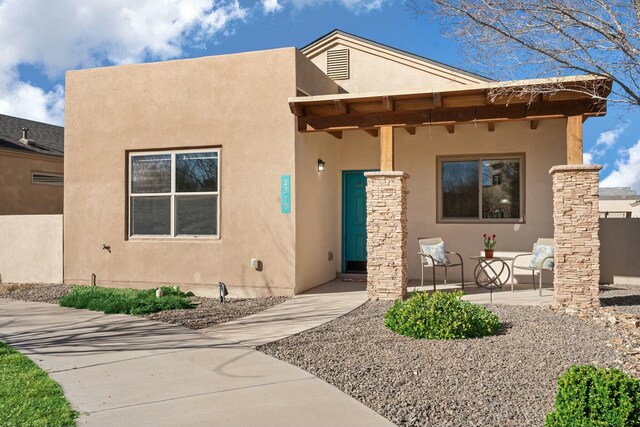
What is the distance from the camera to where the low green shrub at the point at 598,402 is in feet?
9.71

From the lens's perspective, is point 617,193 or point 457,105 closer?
point 457,105

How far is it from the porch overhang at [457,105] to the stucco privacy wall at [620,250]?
3.49 metres

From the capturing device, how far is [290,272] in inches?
354

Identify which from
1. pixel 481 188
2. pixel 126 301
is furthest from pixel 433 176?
pixel 126 301

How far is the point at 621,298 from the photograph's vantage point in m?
8.43

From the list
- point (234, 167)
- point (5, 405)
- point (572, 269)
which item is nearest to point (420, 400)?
point (5, 405)

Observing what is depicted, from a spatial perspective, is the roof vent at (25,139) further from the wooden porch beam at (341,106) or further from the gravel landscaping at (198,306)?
the wooden porch beam at (341,106)

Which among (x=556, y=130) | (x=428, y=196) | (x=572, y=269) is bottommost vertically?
(x=572, y=269)

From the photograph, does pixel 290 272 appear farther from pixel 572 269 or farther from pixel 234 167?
pixel 572 269

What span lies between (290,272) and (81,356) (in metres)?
4.30

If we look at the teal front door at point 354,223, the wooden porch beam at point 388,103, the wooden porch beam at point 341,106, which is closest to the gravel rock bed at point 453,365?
the wooden porch beam at point 388,103

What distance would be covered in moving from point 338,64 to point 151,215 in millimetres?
5833

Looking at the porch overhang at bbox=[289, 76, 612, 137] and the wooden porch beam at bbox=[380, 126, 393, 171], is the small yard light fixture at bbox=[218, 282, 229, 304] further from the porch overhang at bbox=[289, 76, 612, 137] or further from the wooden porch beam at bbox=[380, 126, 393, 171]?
the wooden porch beam at bbox=[380, 126, 393, 171]

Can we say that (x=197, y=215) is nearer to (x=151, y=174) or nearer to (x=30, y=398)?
(x=151, y=174)
